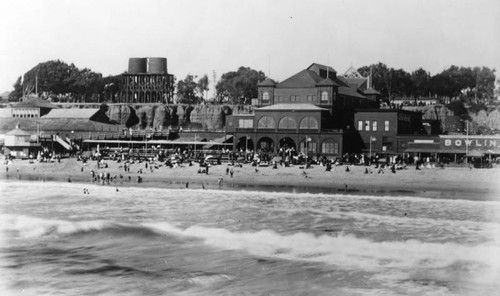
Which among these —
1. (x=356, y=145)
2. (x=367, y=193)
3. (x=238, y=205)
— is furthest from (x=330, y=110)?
(x=238, y=205)

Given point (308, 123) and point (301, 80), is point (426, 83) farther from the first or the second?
point (308, 123)

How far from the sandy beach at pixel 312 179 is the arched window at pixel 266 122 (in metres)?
14.8

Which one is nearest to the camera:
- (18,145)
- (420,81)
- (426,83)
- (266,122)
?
(266,122)

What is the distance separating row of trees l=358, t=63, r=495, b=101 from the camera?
4635 inches

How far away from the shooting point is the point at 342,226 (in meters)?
35.3

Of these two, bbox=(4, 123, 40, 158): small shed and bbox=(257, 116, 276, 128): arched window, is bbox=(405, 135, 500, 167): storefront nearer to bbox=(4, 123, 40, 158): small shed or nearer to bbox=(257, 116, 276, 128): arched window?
bbox=(257, 116, 276, 128): arched window

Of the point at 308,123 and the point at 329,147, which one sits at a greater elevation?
the point at 308,123

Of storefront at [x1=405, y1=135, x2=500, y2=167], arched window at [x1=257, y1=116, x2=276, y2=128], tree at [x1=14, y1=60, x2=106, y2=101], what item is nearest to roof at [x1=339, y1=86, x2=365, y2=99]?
arched window at [x1=257, y1=116, x2=276, y2=128]

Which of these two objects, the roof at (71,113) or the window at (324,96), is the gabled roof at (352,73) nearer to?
the window at (324,96)

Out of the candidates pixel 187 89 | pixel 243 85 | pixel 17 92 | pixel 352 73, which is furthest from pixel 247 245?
pixel 17 92

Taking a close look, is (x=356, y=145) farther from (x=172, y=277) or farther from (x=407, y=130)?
(x=172, y=277)

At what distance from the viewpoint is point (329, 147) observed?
250 ft

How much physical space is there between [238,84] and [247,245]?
10222cm

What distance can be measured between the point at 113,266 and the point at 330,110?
59.3 m
